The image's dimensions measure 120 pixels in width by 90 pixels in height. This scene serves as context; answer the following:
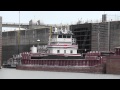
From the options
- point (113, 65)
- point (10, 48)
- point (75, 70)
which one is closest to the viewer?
point (113, 65)

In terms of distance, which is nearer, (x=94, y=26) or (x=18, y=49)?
(x=94, y=26)

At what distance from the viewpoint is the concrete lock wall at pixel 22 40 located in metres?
74.7

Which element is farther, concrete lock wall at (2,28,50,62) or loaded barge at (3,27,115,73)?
concrete lock wall at (2,28,50,62)

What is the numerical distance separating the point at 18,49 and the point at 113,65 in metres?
41.7

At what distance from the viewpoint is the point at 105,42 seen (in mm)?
57562

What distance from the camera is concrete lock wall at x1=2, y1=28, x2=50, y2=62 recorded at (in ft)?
245

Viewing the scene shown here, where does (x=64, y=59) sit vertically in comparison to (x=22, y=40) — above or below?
below

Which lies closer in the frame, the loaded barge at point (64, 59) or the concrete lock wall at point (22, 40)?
the loaded barge at point (64, 59)

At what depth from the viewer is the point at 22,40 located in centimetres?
8125

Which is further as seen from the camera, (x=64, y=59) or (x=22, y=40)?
(x=22, y=40)

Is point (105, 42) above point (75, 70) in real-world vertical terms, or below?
above
